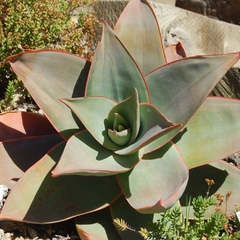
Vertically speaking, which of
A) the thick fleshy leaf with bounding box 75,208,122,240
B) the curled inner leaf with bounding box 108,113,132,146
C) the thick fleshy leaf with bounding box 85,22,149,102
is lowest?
the thick fleshy leaf with bounding box 75,208,122,240

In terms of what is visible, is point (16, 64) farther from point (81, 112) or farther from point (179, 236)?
point (179, 236)

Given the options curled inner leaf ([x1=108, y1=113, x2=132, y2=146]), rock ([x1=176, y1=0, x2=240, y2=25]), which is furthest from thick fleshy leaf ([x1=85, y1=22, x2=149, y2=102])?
rock ([x1=176, y1=0, x2=240, y2=25])

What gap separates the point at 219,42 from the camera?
2984 millimetres

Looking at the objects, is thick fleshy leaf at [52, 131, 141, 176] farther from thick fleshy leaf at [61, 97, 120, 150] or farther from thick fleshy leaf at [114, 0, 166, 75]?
thick fleshy leaf at [114, 0, 166, 75]

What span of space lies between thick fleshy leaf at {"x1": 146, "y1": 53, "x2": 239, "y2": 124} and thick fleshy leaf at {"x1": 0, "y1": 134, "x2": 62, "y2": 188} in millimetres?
463

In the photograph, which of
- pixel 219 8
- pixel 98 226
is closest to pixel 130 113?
pixel 98 226

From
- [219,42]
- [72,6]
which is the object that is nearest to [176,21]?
[219,42]

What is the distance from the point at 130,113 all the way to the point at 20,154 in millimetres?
496

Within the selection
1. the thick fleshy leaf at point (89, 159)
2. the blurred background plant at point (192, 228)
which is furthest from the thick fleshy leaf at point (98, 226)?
the thick fleshy leaf at point (89, 159)

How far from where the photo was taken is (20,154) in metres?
1.79

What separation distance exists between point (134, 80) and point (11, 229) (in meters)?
0.75

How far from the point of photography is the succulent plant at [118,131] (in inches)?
61.8

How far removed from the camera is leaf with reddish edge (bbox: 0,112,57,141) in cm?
187

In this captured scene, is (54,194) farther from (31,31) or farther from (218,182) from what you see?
(31,31)
